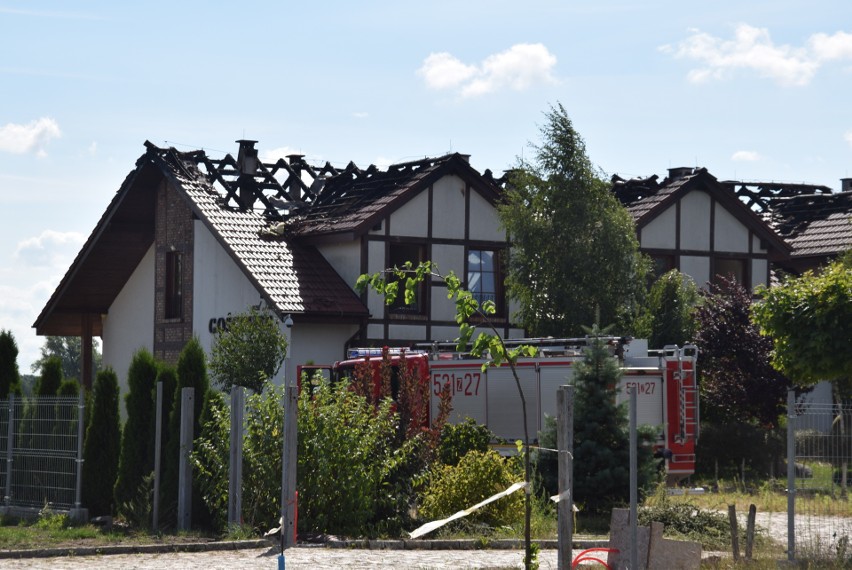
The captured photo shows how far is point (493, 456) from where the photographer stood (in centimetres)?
1966

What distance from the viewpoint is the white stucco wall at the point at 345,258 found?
1305 inches

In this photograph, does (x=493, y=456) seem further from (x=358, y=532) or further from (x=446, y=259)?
(x=446, y=259)

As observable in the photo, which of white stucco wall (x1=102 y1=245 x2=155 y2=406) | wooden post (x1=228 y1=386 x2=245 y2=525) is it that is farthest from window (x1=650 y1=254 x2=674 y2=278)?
wooden post (x1=228 y1=386 x2=245 y2=525)

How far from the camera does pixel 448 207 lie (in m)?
34.1

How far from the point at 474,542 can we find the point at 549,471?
369 centimetres

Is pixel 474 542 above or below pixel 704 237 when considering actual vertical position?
below

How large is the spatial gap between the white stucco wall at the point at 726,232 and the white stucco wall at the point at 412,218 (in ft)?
29.2

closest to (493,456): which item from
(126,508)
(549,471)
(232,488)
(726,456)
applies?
(549,471)

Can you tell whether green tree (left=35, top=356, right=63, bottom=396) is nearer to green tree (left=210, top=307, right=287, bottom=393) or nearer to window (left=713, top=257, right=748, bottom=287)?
green tree (left=210, top=307, right=287, bottom=393)

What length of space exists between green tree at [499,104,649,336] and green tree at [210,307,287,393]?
5.64 metres

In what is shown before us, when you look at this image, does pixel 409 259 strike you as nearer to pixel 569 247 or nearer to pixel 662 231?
pixel 569 247

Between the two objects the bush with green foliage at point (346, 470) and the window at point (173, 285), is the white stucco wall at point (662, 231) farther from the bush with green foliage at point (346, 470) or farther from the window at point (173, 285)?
the bush with green foliage at point (346, 470)

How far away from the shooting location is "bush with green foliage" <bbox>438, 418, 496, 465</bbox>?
70.0ft

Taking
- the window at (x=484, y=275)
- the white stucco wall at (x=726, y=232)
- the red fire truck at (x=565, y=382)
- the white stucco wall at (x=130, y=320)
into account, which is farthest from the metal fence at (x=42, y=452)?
the white stucco wall at (x=726, y=232)
